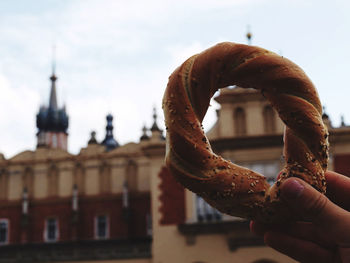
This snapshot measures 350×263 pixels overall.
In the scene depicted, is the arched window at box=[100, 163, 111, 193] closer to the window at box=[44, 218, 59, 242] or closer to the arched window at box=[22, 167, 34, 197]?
the window at box=[44, 218, 59, 242]

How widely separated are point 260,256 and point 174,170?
67.7ft

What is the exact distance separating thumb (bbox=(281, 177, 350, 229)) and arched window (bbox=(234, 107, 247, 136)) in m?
22.0

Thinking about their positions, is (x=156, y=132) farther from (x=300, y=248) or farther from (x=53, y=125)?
(x=53, y=125)

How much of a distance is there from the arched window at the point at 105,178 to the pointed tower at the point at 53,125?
21.9 meters

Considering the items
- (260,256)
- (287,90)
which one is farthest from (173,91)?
(260,256)

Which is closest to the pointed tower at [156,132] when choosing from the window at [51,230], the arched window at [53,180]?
the arched window at [53,180]

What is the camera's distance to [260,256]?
24.6 m

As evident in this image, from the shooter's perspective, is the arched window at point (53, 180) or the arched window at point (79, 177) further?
the arched window at point (53, 180)

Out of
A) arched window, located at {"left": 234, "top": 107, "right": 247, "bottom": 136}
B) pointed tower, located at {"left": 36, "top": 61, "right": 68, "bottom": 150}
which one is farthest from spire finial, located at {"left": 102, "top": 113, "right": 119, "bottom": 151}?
arched window, located at {"left": 234, "top": 107, "right": 247, "bottom": 136}

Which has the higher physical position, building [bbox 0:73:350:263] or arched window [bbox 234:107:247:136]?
arched window [bbox 234:107:247:136]

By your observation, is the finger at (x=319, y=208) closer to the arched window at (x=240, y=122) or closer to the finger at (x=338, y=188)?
the finger at (x=338, y=188)

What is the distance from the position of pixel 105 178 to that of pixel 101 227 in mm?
2451

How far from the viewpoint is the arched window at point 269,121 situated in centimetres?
2641

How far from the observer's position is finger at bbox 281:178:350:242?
4414 millimetres
